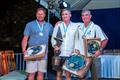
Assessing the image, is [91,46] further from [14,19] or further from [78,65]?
[14,19]

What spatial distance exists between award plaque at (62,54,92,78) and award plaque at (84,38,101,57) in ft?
0.36

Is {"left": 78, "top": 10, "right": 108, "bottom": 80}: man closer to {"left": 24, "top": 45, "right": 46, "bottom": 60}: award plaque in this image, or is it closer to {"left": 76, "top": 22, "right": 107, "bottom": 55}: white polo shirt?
{"left": 76, "top": 22, "right": 107, "bottom": 55}: white polo shirt

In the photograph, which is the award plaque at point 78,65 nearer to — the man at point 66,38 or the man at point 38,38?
the man at point 66,38

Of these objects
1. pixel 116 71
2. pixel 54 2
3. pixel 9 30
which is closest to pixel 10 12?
pixel 9 30

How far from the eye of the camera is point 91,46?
6551 mm

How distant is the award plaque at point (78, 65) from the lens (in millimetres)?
6473

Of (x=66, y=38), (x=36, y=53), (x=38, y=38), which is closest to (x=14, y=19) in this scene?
(x=38, y=38)

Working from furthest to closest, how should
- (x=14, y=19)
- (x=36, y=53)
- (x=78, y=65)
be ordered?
1. (x=14, y=19)
2. (x=36, y=53)
3. (x=78, y=65)

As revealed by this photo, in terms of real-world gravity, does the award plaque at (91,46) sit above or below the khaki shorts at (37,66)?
above

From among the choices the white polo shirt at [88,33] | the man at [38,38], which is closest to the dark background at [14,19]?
the man at [38,38]

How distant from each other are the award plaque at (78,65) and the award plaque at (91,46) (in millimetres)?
109

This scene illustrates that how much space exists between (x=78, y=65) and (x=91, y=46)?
1.35 feet

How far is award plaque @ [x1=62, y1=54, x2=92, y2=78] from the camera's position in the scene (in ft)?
21.2

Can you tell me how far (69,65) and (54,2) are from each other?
5.22 metres
